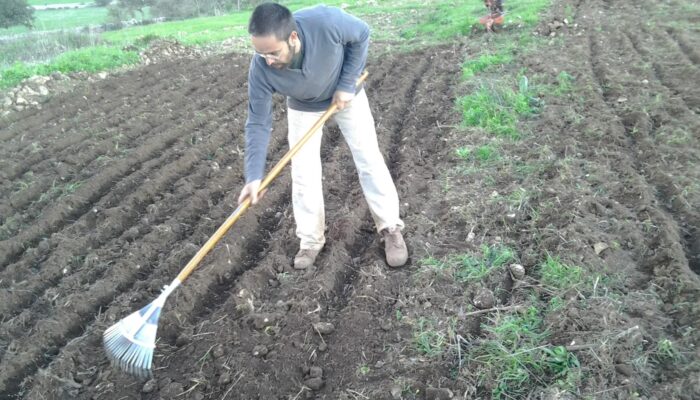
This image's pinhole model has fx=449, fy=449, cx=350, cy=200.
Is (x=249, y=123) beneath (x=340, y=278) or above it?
above

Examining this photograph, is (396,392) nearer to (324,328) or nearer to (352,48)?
(324,328)

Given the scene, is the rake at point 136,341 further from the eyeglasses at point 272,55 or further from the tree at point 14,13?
the tree at point 14,13

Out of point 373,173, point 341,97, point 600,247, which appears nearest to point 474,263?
point 600,247

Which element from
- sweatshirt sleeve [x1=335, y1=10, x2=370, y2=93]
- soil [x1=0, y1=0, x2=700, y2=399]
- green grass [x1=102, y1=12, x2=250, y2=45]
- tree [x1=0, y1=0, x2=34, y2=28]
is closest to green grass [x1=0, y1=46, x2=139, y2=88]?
green grass [x1=102, y1=12, x2=250, y2=45]

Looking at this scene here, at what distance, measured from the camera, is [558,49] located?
7.79 metres

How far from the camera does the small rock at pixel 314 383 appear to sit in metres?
2.70

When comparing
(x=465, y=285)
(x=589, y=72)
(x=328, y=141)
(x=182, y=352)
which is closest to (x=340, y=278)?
(x=465, y=285)

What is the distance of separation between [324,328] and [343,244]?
950mm

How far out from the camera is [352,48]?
10.4ft

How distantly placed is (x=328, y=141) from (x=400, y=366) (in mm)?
3718

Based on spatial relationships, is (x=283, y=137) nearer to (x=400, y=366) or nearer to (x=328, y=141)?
(x=328, y=141)

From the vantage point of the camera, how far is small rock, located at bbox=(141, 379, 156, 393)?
2800 mm

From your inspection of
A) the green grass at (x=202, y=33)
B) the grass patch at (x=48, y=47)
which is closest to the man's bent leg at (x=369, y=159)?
the green grass at (x=202, y=33)

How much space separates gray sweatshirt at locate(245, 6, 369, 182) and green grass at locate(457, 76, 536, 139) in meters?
2.64
